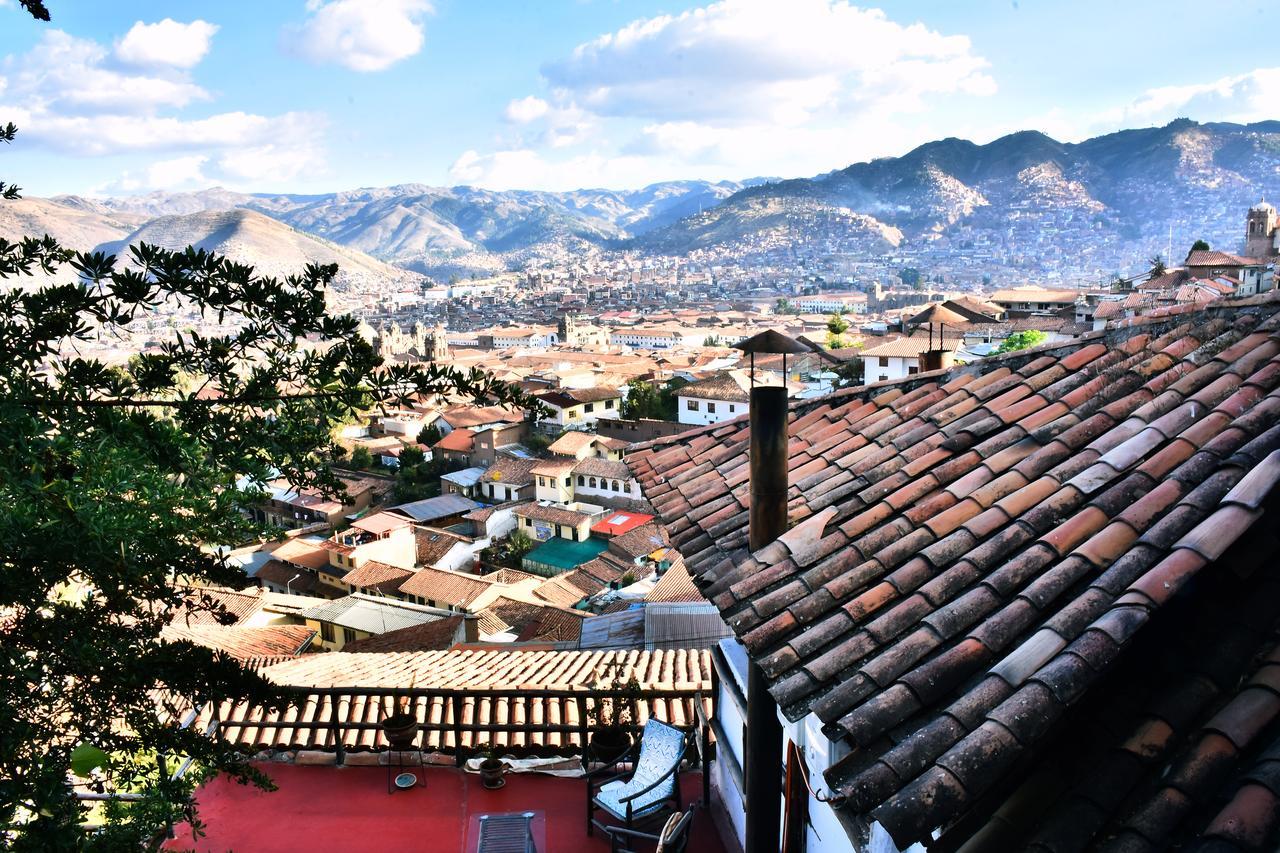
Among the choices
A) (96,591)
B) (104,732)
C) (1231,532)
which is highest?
(1231,532)

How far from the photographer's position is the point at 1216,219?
16962 cm

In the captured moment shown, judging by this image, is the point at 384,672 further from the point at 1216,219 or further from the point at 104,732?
the point at 1216,219

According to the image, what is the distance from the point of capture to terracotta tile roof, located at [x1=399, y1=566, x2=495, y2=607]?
2161 centimetres

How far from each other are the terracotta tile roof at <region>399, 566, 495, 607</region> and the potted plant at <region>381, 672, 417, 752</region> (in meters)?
15.8

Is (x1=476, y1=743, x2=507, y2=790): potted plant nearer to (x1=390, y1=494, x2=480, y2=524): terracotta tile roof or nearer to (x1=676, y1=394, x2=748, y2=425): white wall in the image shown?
Result: (x1=390, y1=494, x2=480, y2=524): terracotta tile roof

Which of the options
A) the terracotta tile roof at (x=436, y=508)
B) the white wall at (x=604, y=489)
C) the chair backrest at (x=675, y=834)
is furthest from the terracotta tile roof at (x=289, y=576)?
the chair backrest at (x=675, y=834)

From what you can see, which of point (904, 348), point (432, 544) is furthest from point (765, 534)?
point (904, 348)

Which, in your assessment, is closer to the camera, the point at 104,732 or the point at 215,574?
the point at 104,732

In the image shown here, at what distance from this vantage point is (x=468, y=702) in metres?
5.99

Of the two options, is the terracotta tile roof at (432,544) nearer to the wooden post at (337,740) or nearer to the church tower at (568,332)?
the wooden post at (337,740)

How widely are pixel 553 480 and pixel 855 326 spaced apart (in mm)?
47199

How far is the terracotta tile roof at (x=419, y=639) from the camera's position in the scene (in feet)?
45.2

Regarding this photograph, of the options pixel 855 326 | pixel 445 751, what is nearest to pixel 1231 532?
pixel 445 751

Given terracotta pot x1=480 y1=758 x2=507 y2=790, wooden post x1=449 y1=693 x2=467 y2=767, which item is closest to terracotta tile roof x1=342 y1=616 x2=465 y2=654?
wooden post x1=449 y1=693 x2=467 y2=767
